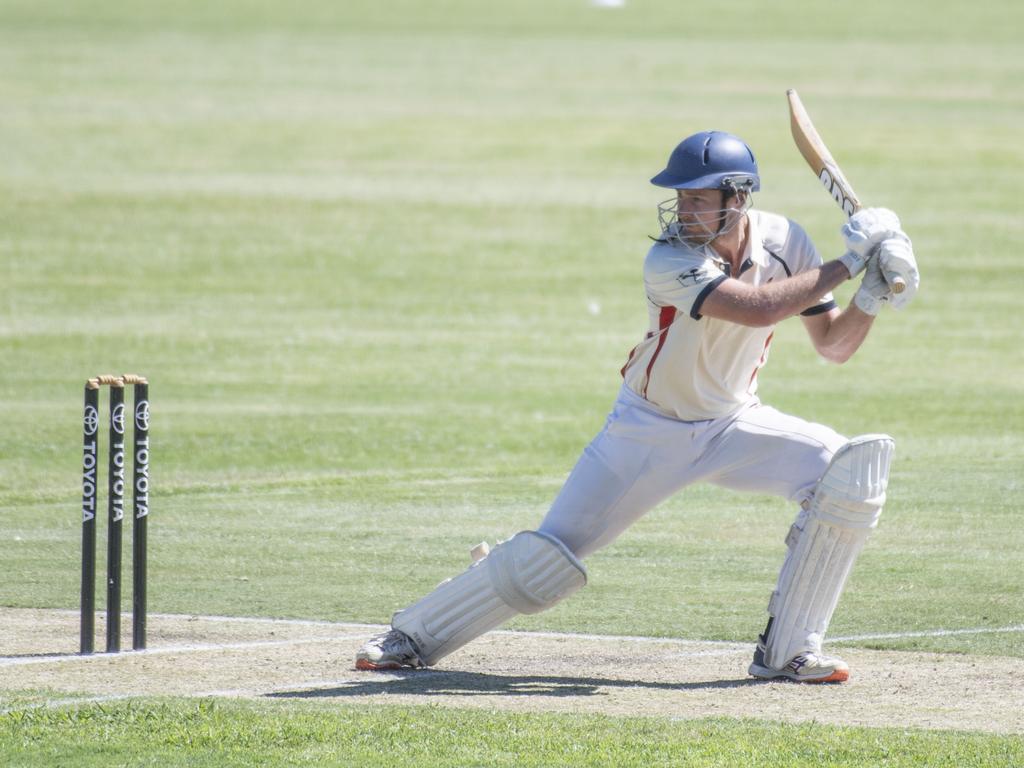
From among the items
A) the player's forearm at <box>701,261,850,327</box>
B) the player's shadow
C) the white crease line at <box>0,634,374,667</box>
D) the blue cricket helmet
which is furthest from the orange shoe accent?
the white crease line at <box>0,634,374,667</box>

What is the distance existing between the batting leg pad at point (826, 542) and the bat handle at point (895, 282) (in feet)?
1.79

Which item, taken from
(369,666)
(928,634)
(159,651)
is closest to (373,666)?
(369,666)

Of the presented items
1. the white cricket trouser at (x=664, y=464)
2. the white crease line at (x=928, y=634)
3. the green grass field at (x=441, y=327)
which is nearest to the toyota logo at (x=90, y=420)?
the green grass field at (x=441, y=327)

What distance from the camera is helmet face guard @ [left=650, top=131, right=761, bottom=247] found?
6.86 m

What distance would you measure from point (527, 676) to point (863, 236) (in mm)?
2118

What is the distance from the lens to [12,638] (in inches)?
301

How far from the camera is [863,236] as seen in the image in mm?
6684

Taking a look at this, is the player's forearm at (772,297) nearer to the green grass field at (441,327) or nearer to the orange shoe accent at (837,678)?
the orange shoe accent at (837,678)

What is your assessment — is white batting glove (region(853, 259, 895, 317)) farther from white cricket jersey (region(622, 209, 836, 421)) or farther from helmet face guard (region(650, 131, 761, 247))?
helmet face guard (region(650, 131, 761, 247))

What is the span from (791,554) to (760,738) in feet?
3.77

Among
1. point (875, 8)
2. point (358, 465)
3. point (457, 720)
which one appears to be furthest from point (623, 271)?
point (875, 8)

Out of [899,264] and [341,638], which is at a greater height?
[899,264]

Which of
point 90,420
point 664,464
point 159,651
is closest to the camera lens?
Result: point 664,464

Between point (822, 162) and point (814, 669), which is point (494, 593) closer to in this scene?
point (814, 669)
